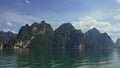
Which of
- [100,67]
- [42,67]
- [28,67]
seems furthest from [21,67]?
[100,67]

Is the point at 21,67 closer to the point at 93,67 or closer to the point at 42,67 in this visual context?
the point at 42,67

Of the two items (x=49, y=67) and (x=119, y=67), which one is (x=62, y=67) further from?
(x=119, y=67)

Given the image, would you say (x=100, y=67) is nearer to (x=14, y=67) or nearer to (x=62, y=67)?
(x=62, y=67)

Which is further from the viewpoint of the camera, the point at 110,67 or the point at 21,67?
the point at 110,67

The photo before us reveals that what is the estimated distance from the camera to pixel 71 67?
6419cm

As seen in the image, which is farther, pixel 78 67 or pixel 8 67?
pixel 78 67

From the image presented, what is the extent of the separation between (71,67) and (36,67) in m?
10.0

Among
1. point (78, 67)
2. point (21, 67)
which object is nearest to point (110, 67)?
point (78, 67)

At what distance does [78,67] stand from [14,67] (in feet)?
58.0

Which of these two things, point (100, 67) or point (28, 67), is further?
point (100, 67)

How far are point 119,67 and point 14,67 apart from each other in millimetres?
28758

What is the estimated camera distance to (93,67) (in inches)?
2502

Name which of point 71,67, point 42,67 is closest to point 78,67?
point 71,67

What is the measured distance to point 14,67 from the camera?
60.2 meters
